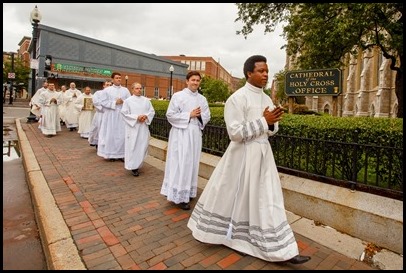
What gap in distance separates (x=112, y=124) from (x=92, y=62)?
44159mm

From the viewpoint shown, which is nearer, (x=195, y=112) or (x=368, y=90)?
(x=195, y=112)

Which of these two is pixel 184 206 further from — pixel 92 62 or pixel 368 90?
pixel 92 62

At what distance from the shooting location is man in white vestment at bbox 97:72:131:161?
24.6 feet

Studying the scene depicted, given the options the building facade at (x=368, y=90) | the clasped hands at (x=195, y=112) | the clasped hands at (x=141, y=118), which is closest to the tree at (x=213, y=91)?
the building facade at (x=368, y=90)

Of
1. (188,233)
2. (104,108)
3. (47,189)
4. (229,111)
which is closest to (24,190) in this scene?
(47,189)

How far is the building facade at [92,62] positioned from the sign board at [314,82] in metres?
31.6

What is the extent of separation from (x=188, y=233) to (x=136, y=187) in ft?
6.93

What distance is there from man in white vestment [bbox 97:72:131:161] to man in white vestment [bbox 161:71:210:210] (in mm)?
3426

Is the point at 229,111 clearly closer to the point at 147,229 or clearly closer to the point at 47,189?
the point at 147,229

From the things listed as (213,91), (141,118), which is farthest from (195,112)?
(213,91)

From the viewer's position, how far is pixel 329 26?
10508 mm

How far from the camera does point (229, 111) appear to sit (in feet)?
10.1

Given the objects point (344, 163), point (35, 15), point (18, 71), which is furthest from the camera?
point (18, 71)

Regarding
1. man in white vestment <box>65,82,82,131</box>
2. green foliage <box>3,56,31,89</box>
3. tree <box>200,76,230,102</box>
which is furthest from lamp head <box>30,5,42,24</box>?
tree <box>200,76,230,102</box>
